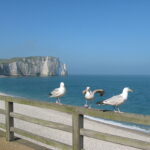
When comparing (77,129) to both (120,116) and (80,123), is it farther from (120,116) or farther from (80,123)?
(120,116)

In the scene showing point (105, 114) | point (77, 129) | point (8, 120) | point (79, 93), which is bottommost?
point (79, 93)

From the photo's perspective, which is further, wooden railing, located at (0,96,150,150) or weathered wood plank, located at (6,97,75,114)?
weathered wood plank, located at (6,97,75,114)

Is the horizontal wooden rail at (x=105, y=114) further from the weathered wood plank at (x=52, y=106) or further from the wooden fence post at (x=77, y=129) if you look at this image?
the wooden fence post at (x=77, y=129)

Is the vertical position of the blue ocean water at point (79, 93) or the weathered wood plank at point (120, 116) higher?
the weathered wood plank at point (120, 116)

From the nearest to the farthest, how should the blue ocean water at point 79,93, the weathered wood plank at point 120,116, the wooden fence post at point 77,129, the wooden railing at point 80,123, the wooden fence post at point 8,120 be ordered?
the weathered wood plank at point 120,116
the wooden railing at point 80,123
the wooden fence post at point 77,129
the wooden fence post at point 8,120
the blue ocean water at point 79,93

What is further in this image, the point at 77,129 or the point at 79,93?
the point at 79,93

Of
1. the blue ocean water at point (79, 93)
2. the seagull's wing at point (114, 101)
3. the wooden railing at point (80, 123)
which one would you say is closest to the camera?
the wooden railing at point (80, 123)

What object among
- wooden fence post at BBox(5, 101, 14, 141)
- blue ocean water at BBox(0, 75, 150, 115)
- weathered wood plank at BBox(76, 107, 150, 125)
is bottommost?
blue ocean water at BBox(0, 75, 150, 115)

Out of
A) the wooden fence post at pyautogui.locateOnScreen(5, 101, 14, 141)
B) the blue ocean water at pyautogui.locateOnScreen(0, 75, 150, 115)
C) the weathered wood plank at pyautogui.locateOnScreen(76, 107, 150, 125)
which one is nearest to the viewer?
the weathered wood plank at pyautogui.locateOnScreen(76, 107, 150, 125)

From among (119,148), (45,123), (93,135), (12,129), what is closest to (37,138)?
(45,123)

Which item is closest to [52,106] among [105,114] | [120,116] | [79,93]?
[105,114]

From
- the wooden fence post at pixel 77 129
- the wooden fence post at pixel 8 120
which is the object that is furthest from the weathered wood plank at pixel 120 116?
the wooden fence post at pixel 8 120

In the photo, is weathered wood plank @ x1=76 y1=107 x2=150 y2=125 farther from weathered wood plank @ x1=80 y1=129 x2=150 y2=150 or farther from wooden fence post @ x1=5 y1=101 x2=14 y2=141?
wooden fence post @ x1=5 y1=101 x2=14 y2=141

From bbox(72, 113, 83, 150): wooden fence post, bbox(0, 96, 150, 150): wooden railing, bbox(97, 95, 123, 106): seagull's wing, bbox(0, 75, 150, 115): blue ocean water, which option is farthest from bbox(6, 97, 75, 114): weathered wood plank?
bbox(0, 75, 150, 115): blue ocean water
